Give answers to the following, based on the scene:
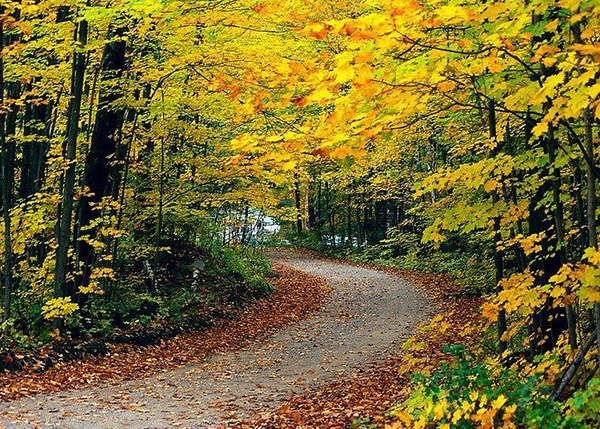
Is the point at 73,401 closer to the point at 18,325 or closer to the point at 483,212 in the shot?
the point at 18,325

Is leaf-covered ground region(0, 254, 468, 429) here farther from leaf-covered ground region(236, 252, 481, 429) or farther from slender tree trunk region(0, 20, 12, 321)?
slender tree trunk region(0, 20, 12, 321)

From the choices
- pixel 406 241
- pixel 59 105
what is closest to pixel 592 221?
pixel 59 105

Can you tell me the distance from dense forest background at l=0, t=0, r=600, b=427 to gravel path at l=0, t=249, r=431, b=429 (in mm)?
2040

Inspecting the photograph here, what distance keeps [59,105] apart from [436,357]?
8884mm

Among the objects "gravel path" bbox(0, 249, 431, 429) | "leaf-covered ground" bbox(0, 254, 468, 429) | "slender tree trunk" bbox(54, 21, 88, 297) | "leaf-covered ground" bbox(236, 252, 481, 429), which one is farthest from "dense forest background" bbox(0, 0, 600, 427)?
"gravel path" bbox(0, 249, 431, 429)

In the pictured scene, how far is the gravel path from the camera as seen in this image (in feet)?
23.4

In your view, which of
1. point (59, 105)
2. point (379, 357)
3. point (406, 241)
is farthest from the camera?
point (406, 241)

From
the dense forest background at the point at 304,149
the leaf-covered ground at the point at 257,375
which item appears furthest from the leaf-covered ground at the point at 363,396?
the dense forest background at the point at 304,149

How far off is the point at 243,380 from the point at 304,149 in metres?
5.95

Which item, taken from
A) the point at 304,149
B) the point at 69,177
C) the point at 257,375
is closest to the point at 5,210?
the point at 69,177

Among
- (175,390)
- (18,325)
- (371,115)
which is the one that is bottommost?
(175,390)

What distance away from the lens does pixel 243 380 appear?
31.7ft

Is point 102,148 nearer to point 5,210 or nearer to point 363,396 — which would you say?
point 5,210

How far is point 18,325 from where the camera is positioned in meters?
10.1
